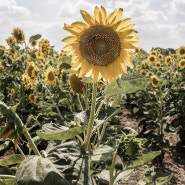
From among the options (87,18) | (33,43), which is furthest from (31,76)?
(33,43)

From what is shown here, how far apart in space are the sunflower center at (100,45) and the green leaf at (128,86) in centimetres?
19

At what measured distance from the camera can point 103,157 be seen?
122 centimetres

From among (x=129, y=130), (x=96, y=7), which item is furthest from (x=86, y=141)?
(x=129, y=130)

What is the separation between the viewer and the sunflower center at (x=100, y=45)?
1370 millimetres

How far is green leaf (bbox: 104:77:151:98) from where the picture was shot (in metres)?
1.20

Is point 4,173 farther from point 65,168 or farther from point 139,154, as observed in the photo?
point 139,154

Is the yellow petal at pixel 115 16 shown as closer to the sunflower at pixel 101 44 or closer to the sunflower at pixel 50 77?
the sunflower at pixel 101 44

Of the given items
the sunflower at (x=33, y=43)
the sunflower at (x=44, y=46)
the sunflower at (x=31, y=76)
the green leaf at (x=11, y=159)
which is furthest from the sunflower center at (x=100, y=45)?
the sunflower at (x=33, y=43)

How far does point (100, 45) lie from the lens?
1427 mm

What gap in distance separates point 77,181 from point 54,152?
0.15 meters

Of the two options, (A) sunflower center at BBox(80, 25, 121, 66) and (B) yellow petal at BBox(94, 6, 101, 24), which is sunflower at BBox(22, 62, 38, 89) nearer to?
(A) sunflower center at BBox(80, 25, 121, 66)

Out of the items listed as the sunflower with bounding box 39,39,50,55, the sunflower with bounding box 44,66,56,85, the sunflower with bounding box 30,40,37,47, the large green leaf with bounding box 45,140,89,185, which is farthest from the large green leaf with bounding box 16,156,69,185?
the sunflower with bounding box 30,40,37,47

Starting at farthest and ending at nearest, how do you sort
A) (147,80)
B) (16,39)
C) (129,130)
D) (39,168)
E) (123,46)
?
(16,39), (129,130), (123,46), (147,80), (39,168)

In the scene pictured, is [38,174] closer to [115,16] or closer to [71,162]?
[71,162]
